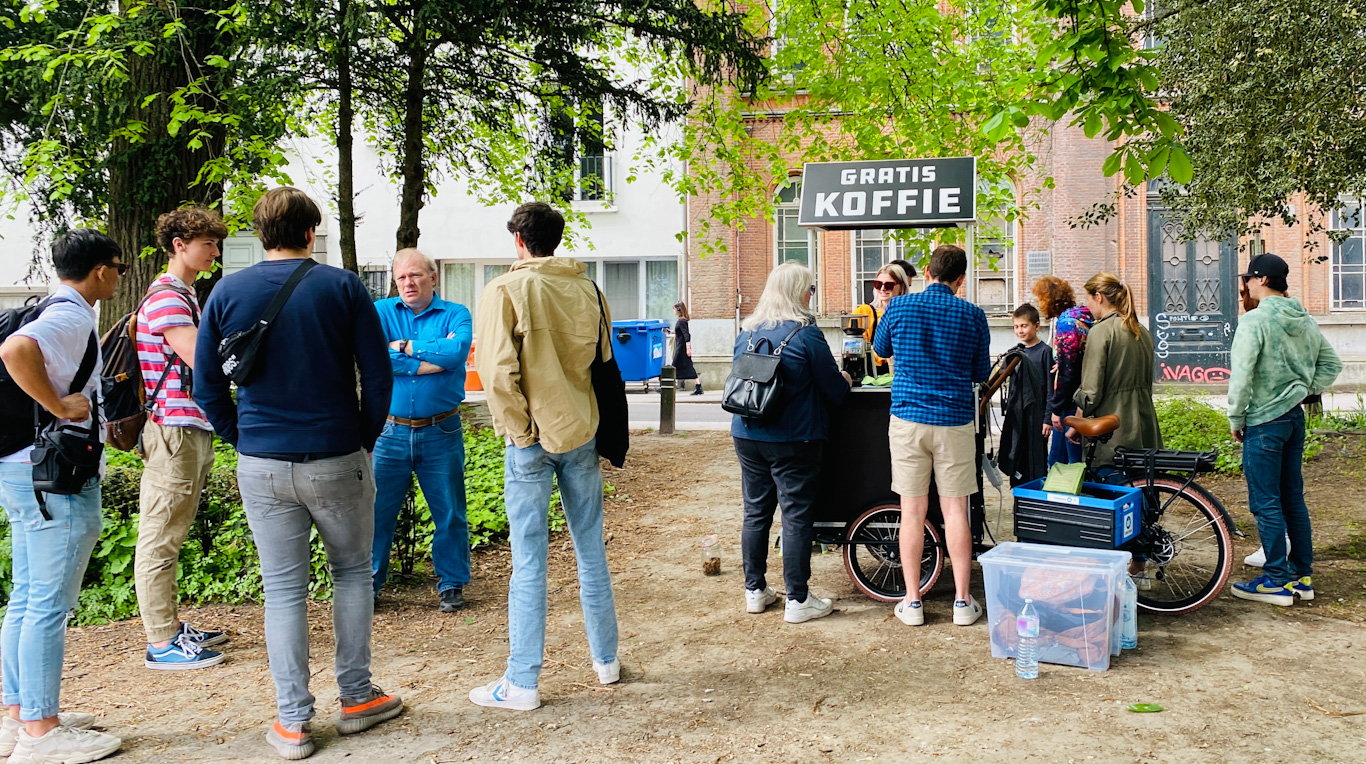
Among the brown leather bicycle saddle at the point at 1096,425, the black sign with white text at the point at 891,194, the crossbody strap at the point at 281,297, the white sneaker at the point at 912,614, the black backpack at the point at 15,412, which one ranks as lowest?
the white sneaker at the point at 912,614

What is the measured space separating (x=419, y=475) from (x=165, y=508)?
1.28 metres

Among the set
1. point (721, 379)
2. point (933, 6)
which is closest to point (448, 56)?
point (933, 6)

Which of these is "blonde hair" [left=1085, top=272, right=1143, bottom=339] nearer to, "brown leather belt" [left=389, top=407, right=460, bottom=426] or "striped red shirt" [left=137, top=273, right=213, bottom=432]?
"brown leather belt" [left=389, top=407, right=460, bottom=426]

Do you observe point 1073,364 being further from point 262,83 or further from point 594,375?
point 262,83

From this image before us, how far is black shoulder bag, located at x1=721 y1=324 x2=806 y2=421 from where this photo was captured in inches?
203

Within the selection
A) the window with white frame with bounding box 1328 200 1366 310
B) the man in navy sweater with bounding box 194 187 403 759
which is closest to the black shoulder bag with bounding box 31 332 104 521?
the man in navy sweater with bounding box 194 187 403 759

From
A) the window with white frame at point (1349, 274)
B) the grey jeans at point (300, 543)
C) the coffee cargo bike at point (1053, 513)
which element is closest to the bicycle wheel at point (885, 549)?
the coffee cargo bike at point (1053, 513)

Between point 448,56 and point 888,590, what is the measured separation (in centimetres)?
723

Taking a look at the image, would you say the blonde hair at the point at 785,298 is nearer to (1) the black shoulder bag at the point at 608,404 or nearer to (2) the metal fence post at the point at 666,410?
(1) the black shoulder bag at the point at 608,404

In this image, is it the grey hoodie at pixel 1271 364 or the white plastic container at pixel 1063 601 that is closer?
the white plastic container at pixel 1063 601

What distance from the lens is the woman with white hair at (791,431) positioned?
5.25 meters

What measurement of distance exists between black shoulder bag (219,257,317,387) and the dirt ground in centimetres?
146

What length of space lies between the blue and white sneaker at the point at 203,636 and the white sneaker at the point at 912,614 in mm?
3459

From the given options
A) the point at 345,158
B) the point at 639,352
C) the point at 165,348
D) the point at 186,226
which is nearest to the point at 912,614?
the point at 165,348
